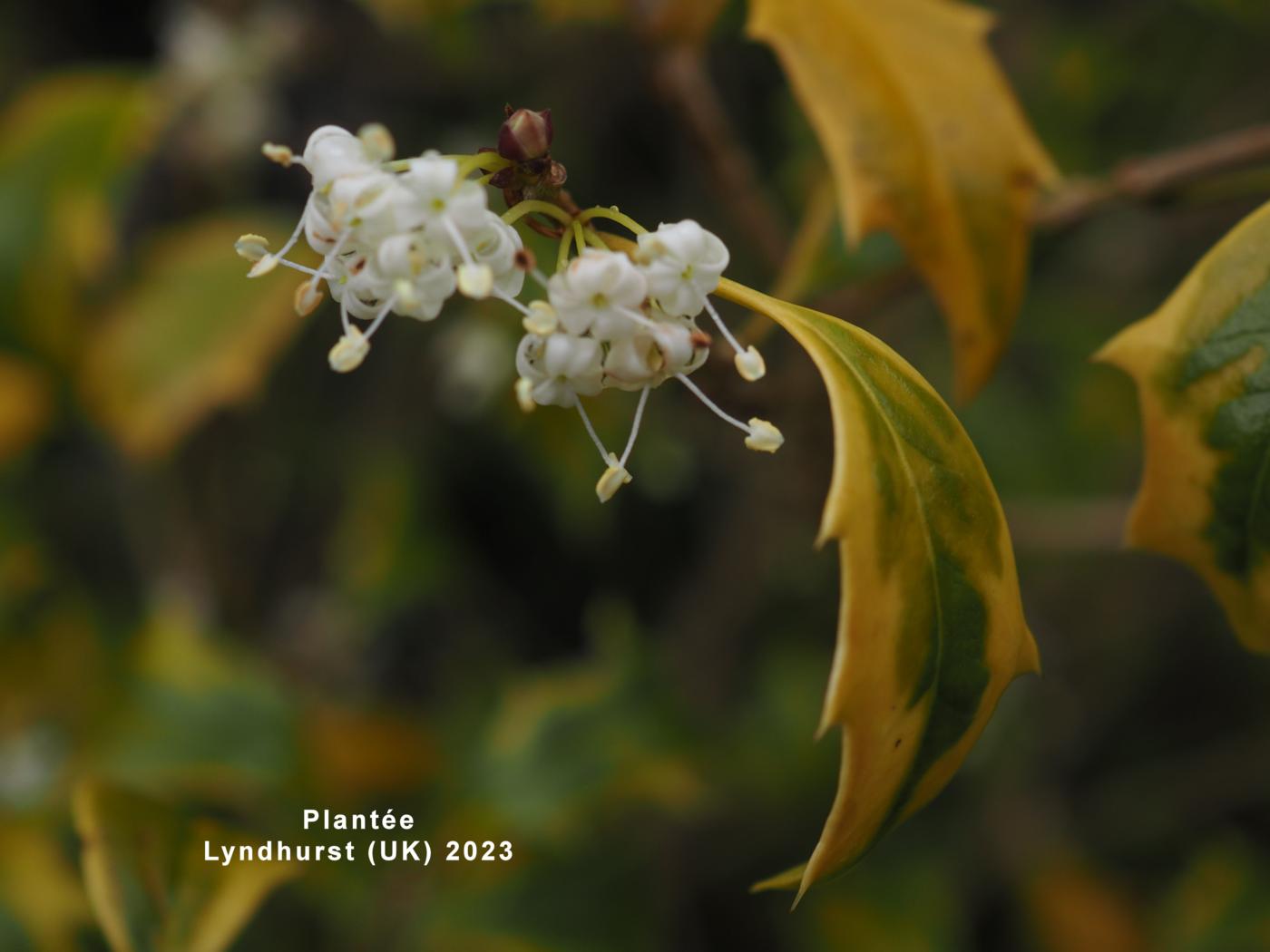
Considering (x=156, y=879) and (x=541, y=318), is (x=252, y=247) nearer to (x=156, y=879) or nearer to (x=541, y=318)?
(x=541, y=318)

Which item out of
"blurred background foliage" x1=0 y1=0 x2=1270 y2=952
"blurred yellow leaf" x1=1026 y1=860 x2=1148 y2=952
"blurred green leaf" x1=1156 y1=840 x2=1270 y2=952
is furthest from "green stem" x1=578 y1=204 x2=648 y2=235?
"blurred yellow leaf" x1=1026 y1=860 x2=1148 y2=952

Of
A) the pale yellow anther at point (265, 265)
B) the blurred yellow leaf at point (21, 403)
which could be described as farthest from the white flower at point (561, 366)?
the blurred yellow leaf at point (21, 403)

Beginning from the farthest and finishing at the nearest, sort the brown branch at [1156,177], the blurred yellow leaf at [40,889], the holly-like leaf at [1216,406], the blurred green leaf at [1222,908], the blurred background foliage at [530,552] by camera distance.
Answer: the blurred green leaf at [1222,908], the blurred background foliage at [530,552], the blurred yellow leaf at [40,889], the brown branch at [1156,177], the holly-like leaf at [1216,406]

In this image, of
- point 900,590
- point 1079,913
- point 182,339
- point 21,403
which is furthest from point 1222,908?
point 21,403

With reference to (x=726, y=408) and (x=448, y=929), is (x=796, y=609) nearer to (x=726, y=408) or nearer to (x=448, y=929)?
(x=448, y=929)

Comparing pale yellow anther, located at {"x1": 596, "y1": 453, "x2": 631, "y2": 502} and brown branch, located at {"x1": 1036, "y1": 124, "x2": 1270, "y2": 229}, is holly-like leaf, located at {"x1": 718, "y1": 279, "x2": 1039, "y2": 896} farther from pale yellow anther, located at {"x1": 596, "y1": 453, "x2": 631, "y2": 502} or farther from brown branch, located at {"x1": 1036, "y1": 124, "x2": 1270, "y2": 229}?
brown branch, located at {"x1": 1036, "y1": 124, "x2": 1270, "y2": 229}

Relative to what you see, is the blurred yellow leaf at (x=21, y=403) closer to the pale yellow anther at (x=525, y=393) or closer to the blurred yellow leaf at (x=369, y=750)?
the blurred yellow leaf at (x=369, y=750)
